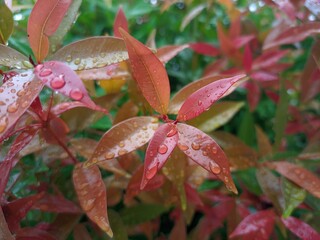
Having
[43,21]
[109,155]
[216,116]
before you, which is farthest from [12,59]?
[216,116]

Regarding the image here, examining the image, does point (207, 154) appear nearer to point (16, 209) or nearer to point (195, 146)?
point (195, 146)

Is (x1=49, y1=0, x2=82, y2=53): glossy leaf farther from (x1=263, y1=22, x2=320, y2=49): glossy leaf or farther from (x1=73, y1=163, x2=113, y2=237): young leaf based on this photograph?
(x1=263, y1=22, x2=320, y2=49): glossy leaf

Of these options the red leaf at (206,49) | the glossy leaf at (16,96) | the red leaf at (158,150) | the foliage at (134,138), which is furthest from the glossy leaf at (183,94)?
the red leaf at (206,49)

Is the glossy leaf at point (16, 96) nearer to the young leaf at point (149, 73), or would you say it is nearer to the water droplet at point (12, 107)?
the water droplet at point (12, 107)

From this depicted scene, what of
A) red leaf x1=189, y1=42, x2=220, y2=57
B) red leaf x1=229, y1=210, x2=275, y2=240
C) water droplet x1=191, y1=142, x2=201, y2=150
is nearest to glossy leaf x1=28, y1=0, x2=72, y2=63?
water droplet x1=191, y1=142, x2=201, y2=150

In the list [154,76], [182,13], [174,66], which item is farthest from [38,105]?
[182,13]

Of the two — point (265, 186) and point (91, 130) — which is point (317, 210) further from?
point (91, 130)
